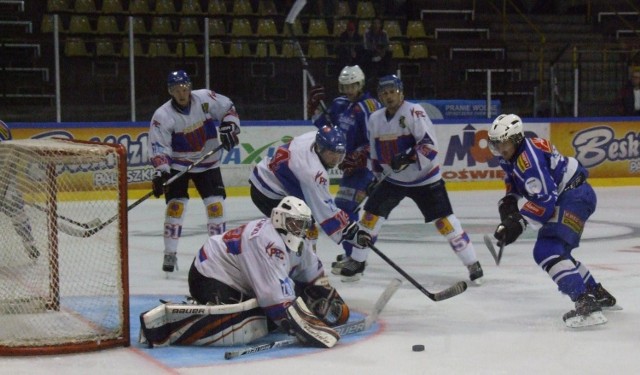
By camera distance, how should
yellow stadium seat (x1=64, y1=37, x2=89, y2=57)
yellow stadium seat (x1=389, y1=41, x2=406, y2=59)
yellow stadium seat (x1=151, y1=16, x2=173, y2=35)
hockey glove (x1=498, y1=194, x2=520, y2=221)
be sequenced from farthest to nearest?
yellow stadium seat (x1=389, y1=41, x2=406, y2=59) < yellow stadium seat (x1=151, y1=16, x2=173, y2=35) < yellow stadium seat (x1=64, y1=37, x2=89, y2=57) < hockey glove (x1=498, y1=194, x2=520, y2=221)

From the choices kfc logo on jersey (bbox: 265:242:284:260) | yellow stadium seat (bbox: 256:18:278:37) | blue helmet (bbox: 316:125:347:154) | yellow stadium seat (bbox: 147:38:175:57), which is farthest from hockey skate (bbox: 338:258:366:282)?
yellow stadium seat (bbox: 256:18:278:37)

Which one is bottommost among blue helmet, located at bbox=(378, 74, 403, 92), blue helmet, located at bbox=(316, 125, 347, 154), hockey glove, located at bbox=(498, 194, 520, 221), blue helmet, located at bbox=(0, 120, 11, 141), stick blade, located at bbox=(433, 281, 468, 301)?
stick blade, located at bbox=(433, 281, 468, 301)

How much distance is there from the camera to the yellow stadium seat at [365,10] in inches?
575

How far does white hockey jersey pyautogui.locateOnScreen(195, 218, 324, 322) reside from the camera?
4.16 meters

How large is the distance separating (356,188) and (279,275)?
2.45m

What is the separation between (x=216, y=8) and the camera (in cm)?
1367

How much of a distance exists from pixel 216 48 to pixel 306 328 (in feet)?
26.2

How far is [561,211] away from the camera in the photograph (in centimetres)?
471

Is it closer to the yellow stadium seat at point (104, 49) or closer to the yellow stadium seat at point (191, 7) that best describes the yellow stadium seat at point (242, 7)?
the yellow stadium seat at point (191, 7)

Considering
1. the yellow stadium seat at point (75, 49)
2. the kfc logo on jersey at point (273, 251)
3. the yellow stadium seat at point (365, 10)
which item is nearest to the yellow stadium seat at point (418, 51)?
the yellow stadium seat at point (365, 10)

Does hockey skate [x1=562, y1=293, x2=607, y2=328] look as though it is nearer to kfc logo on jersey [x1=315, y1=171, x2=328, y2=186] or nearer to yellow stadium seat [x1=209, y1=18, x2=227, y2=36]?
kfc logo on jersey [x1=315, y1=171, x2=328, y2=186]

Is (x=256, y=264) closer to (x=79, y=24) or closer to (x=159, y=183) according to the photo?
(x=159, y=183)

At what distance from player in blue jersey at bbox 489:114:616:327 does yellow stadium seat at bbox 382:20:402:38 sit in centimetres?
969

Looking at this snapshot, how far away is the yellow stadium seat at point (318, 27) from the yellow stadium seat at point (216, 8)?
1.11m
